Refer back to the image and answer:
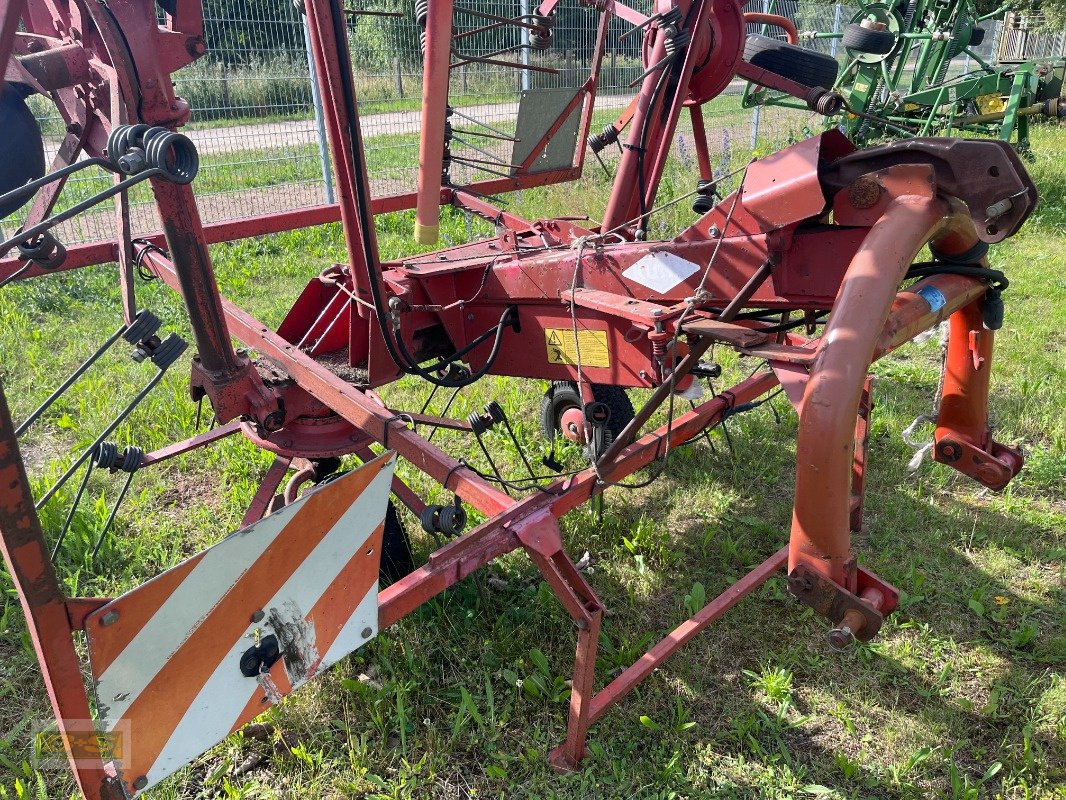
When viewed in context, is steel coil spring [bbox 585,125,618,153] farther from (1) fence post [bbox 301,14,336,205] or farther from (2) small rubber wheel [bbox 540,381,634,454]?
(1) fence post [bbox 301,14,336,205]

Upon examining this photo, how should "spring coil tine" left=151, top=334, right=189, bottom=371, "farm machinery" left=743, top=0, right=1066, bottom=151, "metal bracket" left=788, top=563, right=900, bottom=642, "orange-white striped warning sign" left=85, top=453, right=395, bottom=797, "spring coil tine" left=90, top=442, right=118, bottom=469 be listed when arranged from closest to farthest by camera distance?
"metal bracket" left=788, top=563, right=900, bottom=642
"orange-white striped warning sign" left=85, top=453, right=395, bottom=797
"spring coil tine" left=151, top=334, right=189, bottom=371
"spring coil tine" left=90, top=442, right=118, bottom=469
"farm machinery" left=743, top=0, right=1066, bottom=151

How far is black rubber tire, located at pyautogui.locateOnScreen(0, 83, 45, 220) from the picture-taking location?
2.00 metres

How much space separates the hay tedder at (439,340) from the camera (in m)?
1.54

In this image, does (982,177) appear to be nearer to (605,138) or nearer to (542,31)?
(605,138)

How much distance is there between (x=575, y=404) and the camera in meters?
3.75

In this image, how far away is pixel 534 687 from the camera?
258 centimetres

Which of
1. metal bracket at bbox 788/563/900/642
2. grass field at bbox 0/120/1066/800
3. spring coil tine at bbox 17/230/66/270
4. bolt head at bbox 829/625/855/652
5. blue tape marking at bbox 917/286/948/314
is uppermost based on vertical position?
blue tape marking at bbox 917/286/948/314

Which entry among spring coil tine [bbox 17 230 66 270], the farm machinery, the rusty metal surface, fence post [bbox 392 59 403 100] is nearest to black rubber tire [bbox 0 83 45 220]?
spring coil tine [bbox 17 230 66 270]

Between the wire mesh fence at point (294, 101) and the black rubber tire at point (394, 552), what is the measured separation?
4.09 meters

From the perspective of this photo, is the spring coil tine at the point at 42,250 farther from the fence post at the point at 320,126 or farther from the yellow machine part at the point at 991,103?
the yellow machine part at the point at 991,103

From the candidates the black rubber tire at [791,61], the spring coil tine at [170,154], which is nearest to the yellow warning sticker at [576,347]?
the spring coil tine at [170,154]

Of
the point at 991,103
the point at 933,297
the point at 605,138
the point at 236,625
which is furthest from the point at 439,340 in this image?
the point at 991,103

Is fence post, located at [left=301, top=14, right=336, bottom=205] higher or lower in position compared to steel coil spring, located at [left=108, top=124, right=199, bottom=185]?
lower

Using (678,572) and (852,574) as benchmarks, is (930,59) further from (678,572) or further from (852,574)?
(852,574)
